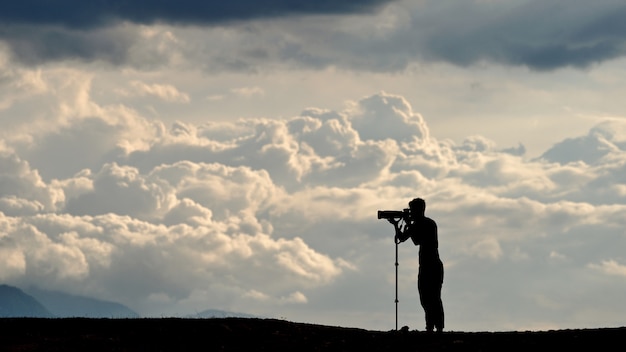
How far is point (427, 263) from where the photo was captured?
38469 mm

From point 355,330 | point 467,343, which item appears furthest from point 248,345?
point 467,343

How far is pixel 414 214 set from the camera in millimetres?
38406

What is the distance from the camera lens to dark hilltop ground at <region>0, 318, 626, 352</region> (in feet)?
113

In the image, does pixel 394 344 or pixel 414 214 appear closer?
pixel 394 344

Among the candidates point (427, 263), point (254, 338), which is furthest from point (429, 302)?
point (254, 338)

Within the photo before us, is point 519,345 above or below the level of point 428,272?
below

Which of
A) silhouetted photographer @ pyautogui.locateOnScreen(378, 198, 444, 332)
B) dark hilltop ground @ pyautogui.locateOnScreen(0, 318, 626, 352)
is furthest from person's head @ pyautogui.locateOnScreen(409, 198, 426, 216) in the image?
dark hilltop ground @ pyautogui.locateOnScreen(0, 318, 626, 352)

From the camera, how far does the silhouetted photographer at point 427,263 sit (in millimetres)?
38281

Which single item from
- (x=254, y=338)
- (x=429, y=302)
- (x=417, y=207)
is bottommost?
(x=254, y=338)

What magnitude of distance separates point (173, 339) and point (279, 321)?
12.0 feet

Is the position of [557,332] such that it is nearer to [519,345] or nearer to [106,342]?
[519,345]

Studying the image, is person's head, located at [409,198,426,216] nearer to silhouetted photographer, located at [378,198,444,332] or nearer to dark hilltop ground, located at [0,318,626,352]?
silhouetted photographer, located at [378,198,444,332]

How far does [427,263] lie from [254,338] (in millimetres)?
6051

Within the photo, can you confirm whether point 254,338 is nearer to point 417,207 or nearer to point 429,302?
point 429,302
